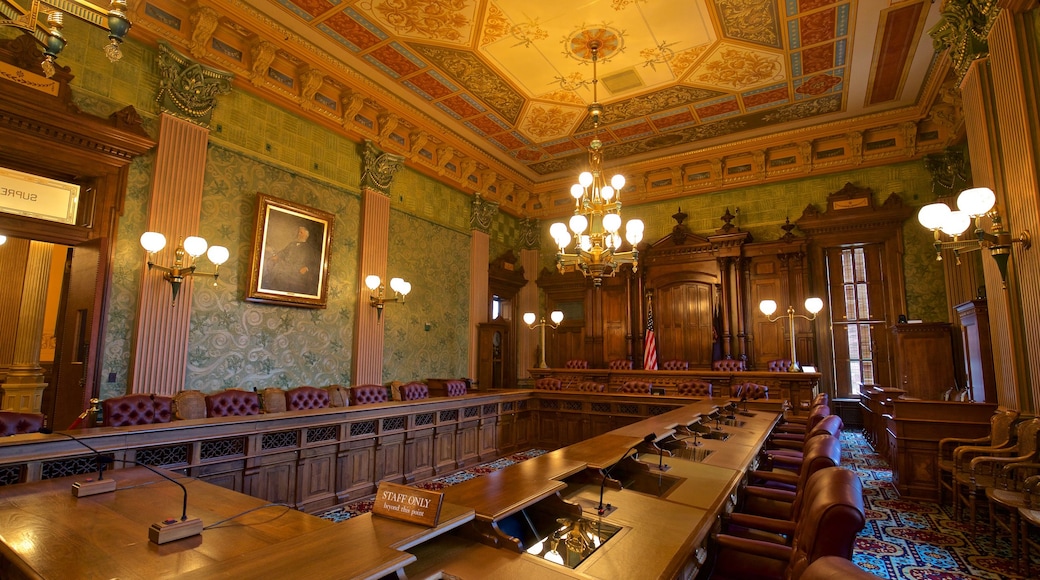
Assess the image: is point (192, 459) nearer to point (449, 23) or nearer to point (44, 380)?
point (449, 23)

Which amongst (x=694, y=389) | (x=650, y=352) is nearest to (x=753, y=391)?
(x=694, y=389)

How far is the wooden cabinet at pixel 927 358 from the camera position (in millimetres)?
7043

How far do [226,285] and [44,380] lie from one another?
4.33 meters

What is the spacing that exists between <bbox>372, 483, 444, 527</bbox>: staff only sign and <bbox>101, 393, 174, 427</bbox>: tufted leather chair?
366 cm

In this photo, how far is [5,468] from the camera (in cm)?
272

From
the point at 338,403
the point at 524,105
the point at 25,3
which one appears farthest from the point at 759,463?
the point at 25,3

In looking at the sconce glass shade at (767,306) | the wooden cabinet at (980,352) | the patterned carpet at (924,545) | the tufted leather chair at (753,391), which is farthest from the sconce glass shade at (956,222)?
the sconce glass shade at (767,306)

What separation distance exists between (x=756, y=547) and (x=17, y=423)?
4623 mm

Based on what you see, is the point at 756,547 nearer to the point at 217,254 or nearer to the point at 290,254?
the point at 217,254

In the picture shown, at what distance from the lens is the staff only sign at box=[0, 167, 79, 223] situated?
4.70 metres

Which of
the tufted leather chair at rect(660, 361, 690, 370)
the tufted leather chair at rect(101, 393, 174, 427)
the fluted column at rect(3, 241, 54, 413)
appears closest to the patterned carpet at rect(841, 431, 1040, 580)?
the tufted leather chair at rect(660, 361, 690, 370)

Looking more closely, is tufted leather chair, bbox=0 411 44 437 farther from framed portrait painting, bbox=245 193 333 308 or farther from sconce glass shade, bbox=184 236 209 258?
framed portrait painting, bbox=245 193 333 308

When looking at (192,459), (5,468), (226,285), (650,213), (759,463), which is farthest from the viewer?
(650,213)

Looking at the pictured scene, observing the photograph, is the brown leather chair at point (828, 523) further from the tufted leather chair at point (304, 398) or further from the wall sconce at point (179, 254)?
the wall sconce at point (179, 254)
